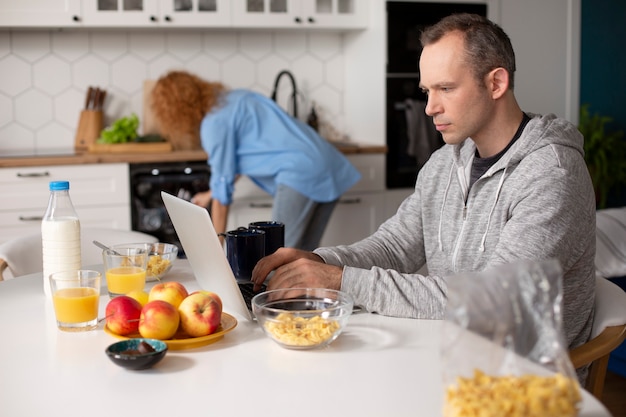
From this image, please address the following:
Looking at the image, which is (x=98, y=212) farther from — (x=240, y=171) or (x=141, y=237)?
(x=141, y=237)

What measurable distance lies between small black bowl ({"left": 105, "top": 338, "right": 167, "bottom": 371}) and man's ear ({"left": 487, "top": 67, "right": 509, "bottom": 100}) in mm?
1014

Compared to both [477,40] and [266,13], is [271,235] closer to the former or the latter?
[477,40]

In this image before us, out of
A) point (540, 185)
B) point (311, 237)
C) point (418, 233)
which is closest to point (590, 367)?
point (540, 185)

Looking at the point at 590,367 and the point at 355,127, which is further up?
the point at 355,127

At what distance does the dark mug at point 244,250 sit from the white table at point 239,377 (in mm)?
262

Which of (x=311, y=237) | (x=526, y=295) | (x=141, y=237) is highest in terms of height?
(x=526, y=295)

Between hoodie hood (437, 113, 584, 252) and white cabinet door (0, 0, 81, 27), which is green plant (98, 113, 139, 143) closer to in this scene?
white cabinet door (0, 0, 81, 27)

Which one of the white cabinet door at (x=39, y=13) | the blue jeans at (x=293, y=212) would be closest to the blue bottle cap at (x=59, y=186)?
the blue jeans at (x=293, y=212)

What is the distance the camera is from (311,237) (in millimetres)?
3975

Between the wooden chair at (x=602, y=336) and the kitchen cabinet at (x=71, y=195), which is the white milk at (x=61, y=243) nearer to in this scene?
the wooden chair at (x=602, y=336)

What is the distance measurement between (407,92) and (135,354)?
3273 millimetres

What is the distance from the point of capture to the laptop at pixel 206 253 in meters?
1.50

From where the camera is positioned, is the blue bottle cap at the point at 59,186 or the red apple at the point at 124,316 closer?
the red apple at the point at 124,316

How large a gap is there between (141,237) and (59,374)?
129cm
